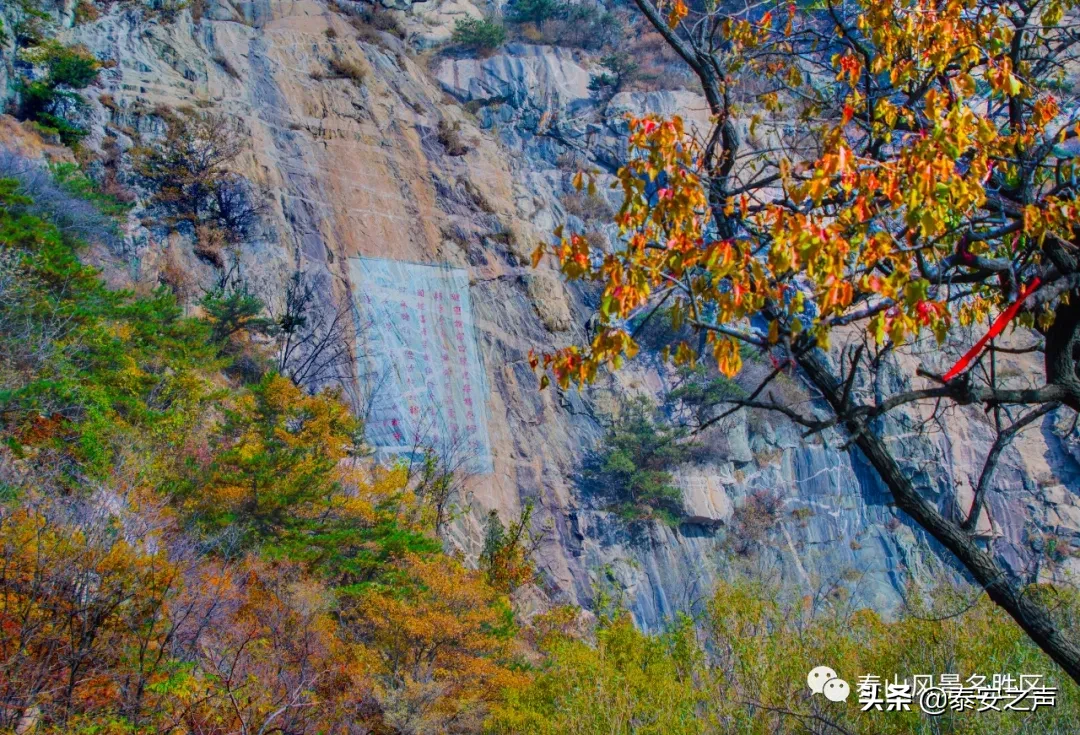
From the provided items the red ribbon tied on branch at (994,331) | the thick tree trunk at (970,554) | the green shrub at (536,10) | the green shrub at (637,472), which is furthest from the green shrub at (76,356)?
the green shrub at (536,10)

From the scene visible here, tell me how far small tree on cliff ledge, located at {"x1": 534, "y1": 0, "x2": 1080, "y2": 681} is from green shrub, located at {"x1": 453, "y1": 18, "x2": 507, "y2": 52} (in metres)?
24.4

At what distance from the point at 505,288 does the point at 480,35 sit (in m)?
11.3

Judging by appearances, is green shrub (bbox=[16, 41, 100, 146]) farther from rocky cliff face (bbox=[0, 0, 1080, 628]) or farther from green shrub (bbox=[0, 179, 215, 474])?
green shrub (bbox=[0, 179, 215, 474])

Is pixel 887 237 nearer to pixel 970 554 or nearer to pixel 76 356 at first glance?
pixel 970 554

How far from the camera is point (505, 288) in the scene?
756 inches

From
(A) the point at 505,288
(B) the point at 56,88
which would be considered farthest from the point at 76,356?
(A) the point at 505,288

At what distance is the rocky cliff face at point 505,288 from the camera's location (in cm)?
1742

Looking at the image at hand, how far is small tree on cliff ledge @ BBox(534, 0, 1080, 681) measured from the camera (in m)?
2.38

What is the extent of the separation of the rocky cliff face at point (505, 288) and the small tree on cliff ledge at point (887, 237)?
42.6 ft

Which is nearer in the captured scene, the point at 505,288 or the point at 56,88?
the point at 56,88

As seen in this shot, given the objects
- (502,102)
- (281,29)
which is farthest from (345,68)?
(502,102)

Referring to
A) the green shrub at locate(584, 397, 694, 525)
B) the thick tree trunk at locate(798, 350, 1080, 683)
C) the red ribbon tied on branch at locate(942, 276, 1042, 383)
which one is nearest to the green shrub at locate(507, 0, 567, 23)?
the green shrub at locate(584, 397, 694, 525)

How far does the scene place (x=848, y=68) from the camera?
3.35 meters

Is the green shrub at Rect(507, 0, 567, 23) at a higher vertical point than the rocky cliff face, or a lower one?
higher
